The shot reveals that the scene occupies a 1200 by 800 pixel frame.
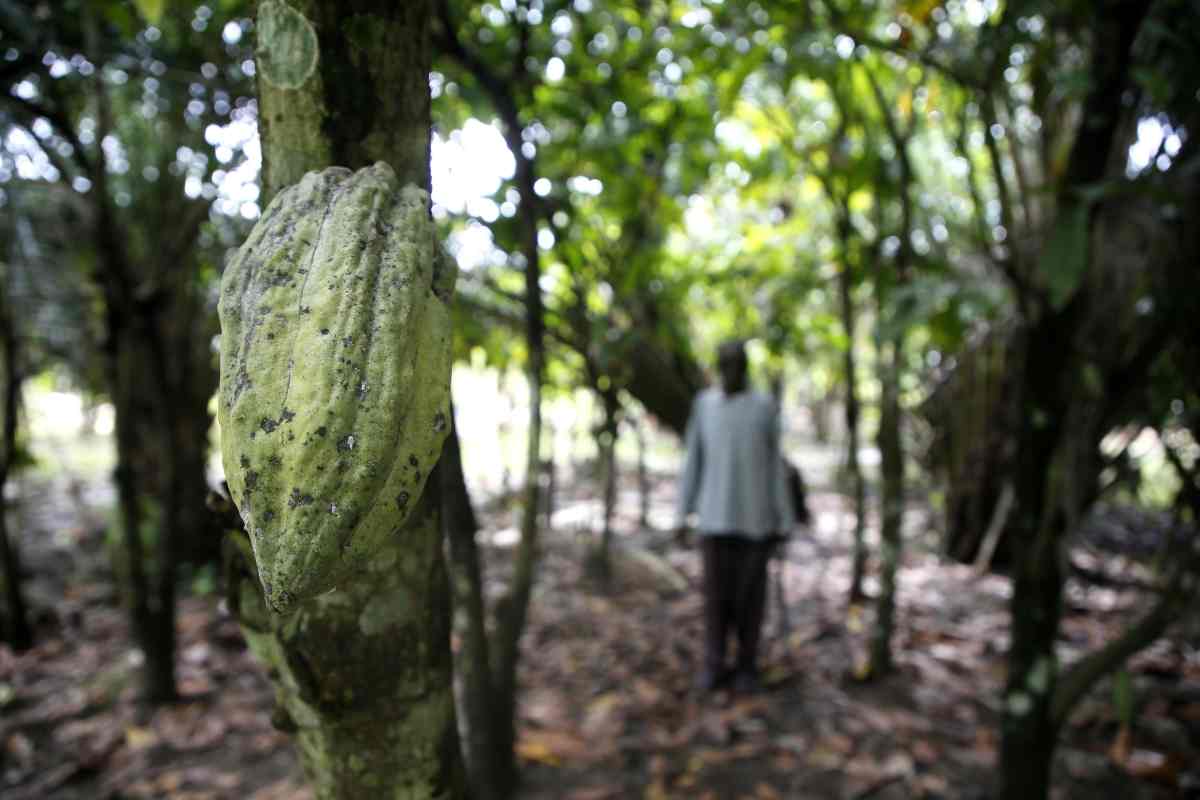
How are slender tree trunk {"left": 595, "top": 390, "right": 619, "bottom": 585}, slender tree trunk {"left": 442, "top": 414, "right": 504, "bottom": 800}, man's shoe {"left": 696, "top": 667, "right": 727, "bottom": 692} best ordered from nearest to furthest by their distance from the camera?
slender tree trunk {"left": 442, "top": 414, "right": 504, "bottom": 800} → man's shoe {"left": 696, "top": 667, "right": 727, "bottom": 692} → slender tree trunk {"left": 595, "top": 390, "right": 619, "bottom": 585}

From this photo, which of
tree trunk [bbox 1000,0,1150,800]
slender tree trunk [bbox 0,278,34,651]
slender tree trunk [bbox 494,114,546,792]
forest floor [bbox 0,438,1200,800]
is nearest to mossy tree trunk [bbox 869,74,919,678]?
forest floor [bbox 0,438,1200,800]


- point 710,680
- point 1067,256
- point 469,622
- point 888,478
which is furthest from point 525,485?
point 888,478

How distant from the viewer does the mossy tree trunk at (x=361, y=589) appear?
0.49m

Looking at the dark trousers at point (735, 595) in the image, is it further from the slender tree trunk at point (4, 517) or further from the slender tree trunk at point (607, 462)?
the slender tree trunk at point (4, 517)

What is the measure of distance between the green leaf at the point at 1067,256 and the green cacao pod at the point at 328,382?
3.61 ft

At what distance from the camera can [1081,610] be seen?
11.1 feet

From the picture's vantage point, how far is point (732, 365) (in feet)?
9.26

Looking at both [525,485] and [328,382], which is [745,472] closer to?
[525,485]

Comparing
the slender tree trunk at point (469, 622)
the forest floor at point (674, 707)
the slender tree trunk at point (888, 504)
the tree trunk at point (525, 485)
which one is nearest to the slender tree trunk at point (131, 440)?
the forest floor at point (674, 707)

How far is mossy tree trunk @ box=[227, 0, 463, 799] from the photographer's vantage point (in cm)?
49

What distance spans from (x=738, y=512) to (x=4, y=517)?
2806 mm

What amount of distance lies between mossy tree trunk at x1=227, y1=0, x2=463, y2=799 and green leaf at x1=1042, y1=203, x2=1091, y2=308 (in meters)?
1.05

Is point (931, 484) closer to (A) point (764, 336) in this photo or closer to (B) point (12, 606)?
(A) point (764, 336)

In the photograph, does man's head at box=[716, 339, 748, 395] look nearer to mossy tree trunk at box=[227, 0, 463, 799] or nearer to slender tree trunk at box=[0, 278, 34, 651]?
mossy tree trunk at box=[227, 0, 463, 799]
